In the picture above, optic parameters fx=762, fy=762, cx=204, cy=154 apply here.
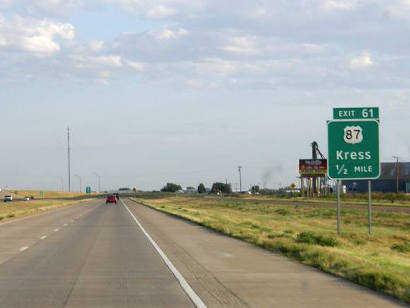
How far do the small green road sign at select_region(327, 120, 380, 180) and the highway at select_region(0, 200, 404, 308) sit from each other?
4067 millimetres

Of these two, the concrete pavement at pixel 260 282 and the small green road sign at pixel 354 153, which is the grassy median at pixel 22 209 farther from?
the concrete pavement at pixel 260 282

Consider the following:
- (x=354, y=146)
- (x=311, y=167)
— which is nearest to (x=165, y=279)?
(x=354, y=146)

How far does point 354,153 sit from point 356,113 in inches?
53.8

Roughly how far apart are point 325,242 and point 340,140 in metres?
3.63

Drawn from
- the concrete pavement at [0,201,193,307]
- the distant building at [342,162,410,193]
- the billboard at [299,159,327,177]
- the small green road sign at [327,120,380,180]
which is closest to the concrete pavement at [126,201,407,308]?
the concrete pavement at [0,201,193,307]

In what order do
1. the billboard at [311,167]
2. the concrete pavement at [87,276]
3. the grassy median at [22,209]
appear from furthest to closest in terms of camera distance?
the billboard at [311,167], the grassy median at [22,209], the concrete pavement at [87,276]

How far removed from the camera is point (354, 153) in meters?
26.0

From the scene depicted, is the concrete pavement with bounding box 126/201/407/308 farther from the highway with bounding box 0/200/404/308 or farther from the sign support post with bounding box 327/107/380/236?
the sign support post with bounding box 327/107/380/236

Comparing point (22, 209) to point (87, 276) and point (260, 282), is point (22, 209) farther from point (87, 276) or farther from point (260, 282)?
point (260, 282)

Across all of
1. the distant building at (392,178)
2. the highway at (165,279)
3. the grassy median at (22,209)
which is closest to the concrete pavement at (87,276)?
the highway at (165,279)

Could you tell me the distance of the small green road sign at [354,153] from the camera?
85.0 ft

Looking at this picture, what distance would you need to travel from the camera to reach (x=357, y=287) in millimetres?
14320

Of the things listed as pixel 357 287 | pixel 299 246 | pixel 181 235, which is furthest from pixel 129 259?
pixel 181 235

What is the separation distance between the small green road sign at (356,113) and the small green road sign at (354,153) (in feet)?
0.51
